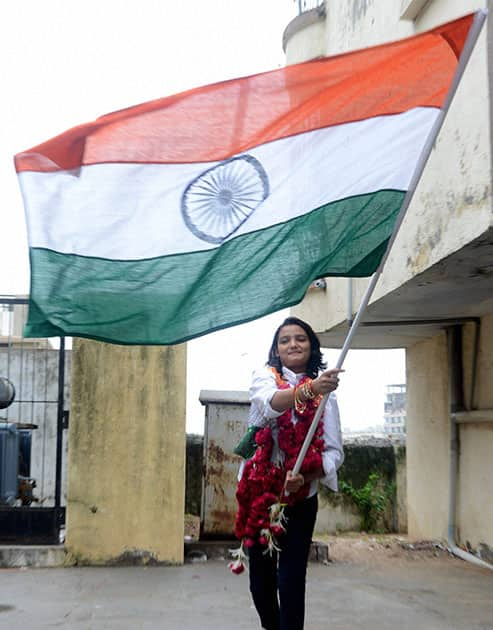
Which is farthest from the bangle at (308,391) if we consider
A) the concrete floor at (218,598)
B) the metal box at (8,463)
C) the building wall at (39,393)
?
the building wall at (39,393)

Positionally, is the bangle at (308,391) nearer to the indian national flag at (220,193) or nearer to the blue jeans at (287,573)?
the indian national flag at (220,193)

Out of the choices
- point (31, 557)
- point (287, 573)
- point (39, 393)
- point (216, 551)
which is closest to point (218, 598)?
point (216, 551)

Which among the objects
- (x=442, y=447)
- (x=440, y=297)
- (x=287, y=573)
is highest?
(x=440, y=297)

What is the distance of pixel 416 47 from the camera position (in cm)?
349

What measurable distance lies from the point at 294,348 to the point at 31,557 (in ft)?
12.4

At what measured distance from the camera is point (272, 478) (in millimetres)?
3617

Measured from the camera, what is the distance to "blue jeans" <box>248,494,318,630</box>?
11.3 feet

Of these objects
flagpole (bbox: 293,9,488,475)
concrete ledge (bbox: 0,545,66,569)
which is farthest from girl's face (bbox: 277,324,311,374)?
concrete ledge (bbox: 0,545,66,569)

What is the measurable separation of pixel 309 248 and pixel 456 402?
15.4ft

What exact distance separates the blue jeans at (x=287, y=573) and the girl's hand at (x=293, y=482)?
0.14m

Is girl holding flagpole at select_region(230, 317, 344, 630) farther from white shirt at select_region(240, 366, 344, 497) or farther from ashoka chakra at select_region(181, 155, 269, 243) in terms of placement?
ashoka chakra at select_region(181, 155, 269, 243)

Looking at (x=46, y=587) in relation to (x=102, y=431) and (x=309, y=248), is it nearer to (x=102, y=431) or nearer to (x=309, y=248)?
(x=102, y=431)

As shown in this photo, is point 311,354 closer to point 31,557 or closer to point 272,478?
point 272,478

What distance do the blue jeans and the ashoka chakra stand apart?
1.34 m
